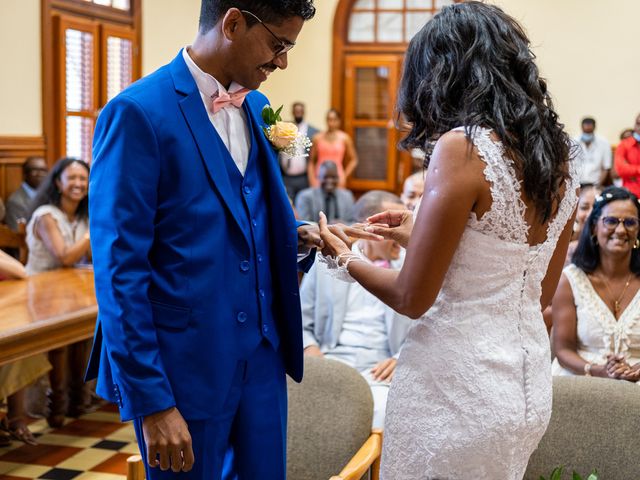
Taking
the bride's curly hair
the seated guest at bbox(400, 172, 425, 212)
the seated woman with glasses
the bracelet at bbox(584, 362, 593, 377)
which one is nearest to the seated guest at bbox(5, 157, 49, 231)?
the seated guest at bbox(400, 172, 425, 212)

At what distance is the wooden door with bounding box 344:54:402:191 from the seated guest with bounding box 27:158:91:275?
25.5 feet

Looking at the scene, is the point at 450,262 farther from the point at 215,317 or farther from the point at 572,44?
the point at 572,44

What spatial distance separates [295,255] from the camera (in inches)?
74.9

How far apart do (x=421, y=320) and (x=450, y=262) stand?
18cm

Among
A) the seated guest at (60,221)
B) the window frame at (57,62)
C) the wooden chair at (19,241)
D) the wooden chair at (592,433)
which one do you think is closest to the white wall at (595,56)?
the window frame at (57,62)

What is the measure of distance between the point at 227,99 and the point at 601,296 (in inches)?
87.1

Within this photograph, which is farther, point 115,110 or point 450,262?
point 450,262

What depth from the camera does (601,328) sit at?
3486 mm

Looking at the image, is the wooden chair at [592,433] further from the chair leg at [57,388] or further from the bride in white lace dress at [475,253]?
the chair leg at [57,388]

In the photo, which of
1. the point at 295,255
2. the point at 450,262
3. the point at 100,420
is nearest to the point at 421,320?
the point at 450,262

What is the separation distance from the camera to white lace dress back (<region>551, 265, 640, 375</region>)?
11.4 feet

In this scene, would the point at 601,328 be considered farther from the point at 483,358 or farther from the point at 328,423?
the point at 483,358

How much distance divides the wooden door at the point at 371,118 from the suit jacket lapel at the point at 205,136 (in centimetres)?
1120

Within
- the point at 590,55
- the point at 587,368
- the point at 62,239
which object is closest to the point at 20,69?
the point at 62,239
